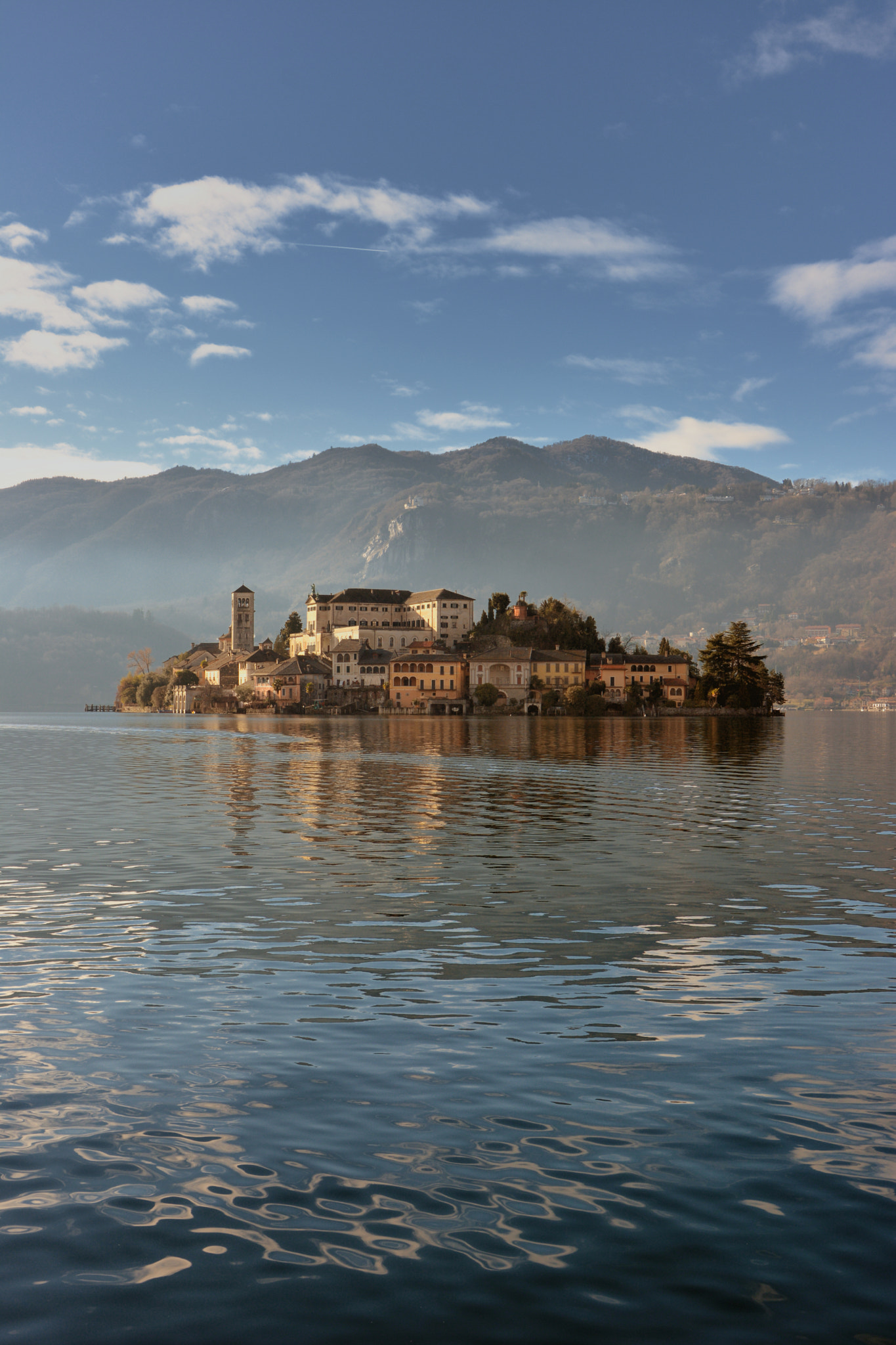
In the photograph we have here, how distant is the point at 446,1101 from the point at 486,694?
184353 millimetres

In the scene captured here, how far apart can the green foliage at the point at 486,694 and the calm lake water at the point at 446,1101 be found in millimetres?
166364

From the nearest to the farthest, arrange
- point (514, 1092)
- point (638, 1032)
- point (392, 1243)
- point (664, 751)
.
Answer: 1. point (392, 1243)
2. point (514, 1092)
3. point (638, 1032)
4. point (664, 751)

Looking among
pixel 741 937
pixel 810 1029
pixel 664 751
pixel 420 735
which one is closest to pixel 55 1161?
pixel 810 1029

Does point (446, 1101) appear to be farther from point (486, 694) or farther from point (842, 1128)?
point (486, 694)

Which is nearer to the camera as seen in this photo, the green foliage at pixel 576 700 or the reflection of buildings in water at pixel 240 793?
the reflection of buildings in water at pixel 240 793

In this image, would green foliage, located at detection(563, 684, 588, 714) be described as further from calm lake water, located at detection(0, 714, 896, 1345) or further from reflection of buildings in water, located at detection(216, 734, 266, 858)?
calm lake water, located at detection(0, 714, 896, 1345)

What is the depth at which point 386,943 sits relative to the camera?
1839cm

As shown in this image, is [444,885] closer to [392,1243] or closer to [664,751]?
[392,1243]

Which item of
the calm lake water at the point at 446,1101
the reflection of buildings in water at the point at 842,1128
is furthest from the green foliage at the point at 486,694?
the reflection of buildings in water at the point at 842,1128

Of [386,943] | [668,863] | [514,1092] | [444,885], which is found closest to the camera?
[514,1092]

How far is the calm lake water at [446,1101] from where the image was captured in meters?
7.29

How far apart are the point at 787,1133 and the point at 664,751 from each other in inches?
3035

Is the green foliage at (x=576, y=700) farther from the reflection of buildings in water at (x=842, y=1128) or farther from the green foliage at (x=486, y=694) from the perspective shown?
the reflection of buildings in water at (x=842, y=1128)

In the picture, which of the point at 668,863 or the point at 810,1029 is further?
the point at 668,863
